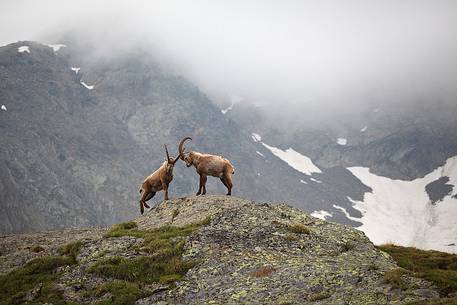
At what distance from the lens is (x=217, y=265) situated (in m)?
20.3

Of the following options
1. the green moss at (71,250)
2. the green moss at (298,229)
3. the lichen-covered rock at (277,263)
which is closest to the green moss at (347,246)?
the lichen-covered rock at (277,263)

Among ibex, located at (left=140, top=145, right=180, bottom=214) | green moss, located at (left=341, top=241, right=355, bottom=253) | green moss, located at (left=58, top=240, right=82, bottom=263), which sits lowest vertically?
green moss, located at (left=341, top=241, right=355, bottom=253)

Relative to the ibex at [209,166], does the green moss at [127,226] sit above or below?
below

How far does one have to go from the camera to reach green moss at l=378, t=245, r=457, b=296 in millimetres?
17234

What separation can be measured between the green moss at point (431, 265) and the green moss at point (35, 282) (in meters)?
14.7

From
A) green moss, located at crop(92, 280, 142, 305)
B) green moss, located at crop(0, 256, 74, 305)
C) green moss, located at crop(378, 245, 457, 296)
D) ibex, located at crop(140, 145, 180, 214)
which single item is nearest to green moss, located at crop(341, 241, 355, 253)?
green moss, located at crop(378, 245, 457, 296)

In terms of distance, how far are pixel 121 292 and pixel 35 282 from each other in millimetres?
4886

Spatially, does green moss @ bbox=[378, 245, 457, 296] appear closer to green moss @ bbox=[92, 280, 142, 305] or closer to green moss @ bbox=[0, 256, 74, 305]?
green moss @ bbox=[92, 280, 142, 305]

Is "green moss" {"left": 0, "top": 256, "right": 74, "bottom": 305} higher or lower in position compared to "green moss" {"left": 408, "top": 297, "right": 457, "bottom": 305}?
higher

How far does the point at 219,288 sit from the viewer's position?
1856 centimetres

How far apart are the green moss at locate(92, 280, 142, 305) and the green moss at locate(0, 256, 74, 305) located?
172 centimetres

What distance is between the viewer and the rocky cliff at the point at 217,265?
17.4m

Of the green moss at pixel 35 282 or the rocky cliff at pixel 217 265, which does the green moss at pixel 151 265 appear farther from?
the green moss at pixel 35 282

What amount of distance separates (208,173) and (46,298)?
1288 centimetres
